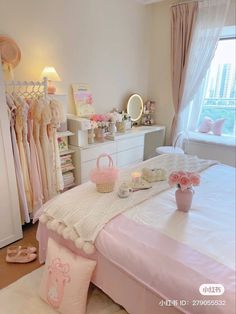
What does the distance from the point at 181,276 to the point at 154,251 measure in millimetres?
161

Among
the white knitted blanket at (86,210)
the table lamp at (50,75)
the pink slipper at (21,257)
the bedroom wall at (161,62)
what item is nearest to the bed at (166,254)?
the white knitted blanket at (86,210)

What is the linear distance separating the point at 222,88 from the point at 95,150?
2.16 meters

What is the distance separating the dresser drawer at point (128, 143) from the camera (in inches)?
114

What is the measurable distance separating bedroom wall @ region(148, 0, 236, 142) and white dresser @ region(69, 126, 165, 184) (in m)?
0.29

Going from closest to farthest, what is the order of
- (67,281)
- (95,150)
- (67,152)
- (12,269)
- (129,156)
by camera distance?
(67,281) → (12,269) → (67,152) → (95,150) → (129,156)

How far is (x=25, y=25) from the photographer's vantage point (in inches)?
84.8

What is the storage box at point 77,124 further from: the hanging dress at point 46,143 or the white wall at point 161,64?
the white wall at point 161,64

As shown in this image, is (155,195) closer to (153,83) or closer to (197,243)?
(197,243)

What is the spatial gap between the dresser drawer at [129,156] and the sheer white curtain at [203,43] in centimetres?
89

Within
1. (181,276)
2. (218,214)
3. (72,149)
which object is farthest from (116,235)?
(72,149)

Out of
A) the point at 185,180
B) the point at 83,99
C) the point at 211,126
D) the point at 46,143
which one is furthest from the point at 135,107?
the point at 185,180

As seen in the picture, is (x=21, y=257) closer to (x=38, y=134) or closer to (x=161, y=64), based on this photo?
(x=38, y=134)

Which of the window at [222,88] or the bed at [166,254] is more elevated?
the window at [222,88]

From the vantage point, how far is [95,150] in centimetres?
259
